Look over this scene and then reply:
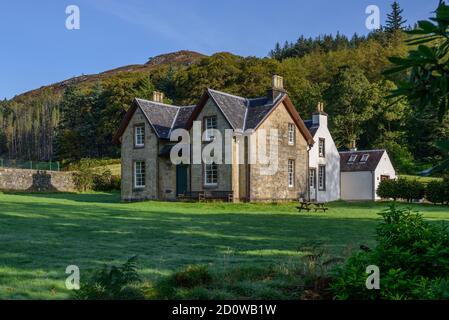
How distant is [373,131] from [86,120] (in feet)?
148

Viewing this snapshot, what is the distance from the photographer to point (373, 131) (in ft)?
200

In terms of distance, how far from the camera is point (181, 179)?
34.2 m

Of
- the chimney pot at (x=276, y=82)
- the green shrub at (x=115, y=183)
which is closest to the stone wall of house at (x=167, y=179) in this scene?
the chimney pot at (x=276, y=82)

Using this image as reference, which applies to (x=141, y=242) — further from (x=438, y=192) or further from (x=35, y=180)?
(x=35, y=180)

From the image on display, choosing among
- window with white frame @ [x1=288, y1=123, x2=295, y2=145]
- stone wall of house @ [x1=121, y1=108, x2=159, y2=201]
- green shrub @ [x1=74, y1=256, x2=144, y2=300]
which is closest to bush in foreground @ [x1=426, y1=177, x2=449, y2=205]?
window with white frame @ [x1=288, y1=123, x2=295, y2=145]

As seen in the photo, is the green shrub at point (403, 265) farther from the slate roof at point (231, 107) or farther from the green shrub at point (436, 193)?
the green shrub at point (436, 193)

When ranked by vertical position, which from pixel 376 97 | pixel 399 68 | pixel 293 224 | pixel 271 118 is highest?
pixel 376 97

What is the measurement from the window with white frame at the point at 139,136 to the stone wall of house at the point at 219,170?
4.80 metres

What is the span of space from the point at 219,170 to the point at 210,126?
3.05 metres

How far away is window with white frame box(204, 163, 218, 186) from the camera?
3266cm

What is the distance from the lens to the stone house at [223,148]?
32094 millimetres
